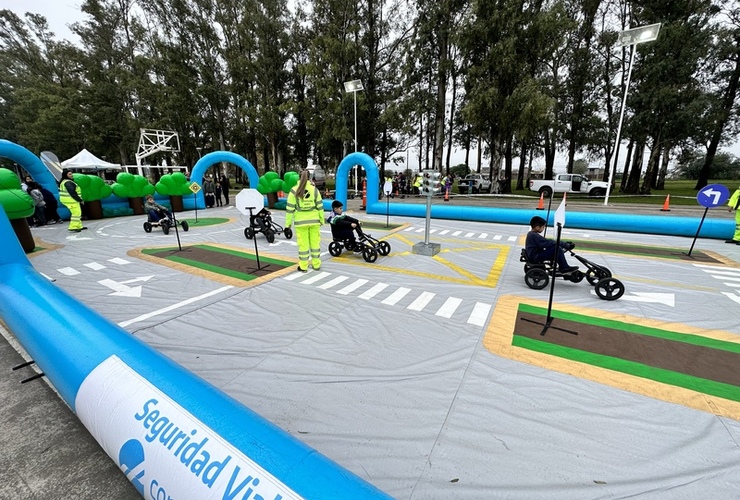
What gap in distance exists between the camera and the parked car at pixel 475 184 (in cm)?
2789

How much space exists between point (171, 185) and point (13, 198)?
9590 millimetres

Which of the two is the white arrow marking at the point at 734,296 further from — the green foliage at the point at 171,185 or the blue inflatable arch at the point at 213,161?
the green foliage at the point at 171,185

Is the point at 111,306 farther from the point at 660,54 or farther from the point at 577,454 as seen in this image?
the point at 660,54

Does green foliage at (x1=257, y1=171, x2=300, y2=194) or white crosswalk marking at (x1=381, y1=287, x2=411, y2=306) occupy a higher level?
green foliage at (x1=257, y1=171, x2=300, y2=194)

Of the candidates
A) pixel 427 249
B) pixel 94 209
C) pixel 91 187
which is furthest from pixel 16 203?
pixel 427 249

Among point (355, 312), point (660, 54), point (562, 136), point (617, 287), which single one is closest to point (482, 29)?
point (660, 54)

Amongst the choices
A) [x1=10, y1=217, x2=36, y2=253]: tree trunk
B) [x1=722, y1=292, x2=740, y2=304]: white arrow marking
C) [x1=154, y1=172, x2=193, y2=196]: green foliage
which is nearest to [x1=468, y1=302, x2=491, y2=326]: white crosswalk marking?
[x1=722, y1=292, x2=740, y2=304]: white arrow marking

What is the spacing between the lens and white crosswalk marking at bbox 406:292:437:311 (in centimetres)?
491

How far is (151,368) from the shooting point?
2105 mm

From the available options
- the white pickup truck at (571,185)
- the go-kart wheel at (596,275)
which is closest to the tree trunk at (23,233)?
the go-kart wheel at (596,275)

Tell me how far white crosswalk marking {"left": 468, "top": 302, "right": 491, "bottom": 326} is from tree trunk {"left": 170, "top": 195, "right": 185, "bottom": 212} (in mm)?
17021

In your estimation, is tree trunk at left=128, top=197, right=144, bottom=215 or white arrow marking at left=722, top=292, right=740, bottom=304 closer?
white arrow marking at left=722, top=292, right=740, bottom=304

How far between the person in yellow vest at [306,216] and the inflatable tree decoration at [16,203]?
622 cm

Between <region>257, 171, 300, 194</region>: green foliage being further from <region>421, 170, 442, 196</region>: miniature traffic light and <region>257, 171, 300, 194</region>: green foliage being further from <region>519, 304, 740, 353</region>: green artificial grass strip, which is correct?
<region>519, 304, 740, 353</region>: green artificial grass strip
